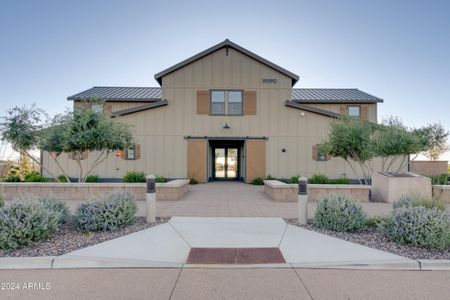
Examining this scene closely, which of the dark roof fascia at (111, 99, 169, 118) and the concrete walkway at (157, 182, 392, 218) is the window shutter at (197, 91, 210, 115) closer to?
the dark roof fascia at (111, 99, 169, 118)

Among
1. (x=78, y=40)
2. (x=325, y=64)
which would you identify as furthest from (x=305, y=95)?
(x=78, y=40)

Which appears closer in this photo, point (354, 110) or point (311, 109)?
point (311, 109)

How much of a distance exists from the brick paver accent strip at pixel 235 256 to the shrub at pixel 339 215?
A: 6.26 feet

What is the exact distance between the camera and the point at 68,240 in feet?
16.7

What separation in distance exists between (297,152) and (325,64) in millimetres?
6778

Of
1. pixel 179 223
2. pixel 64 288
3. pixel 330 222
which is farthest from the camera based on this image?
pixel 179 223

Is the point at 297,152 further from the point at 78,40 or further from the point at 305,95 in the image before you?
the point at 78,40

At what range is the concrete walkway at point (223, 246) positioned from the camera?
4.12 meters

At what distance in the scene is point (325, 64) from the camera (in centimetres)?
1816

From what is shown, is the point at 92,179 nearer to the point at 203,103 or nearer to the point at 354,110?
the point at 203,103

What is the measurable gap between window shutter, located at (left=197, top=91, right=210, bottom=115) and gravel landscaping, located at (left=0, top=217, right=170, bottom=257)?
37.5 feet

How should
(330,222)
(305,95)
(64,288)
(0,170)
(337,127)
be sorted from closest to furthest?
1. (64,288)
2. (330,222)
3. (337,127)
4. (0,170)
5. (305,95)

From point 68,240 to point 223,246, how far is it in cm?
311

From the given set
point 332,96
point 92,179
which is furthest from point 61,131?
point 332,96
